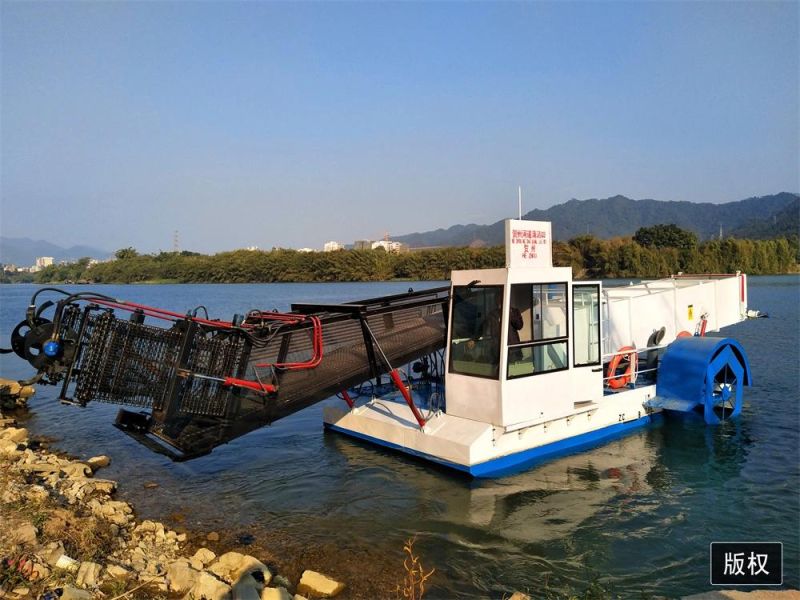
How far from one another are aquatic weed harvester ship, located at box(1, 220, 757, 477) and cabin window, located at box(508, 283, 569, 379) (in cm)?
2

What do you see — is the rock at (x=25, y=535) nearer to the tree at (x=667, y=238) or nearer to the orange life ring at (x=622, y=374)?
the orange life ring at (x=622, y=374)

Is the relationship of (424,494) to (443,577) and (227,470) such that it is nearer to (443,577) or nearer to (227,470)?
(443,577)

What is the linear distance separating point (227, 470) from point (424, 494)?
3.79 metres

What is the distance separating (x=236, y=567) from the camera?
251 inches

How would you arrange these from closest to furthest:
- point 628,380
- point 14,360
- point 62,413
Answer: point 628,380 < point 62,413 < point 14,360

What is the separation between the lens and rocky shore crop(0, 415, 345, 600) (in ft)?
17.6

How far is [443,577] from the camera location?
6559mm

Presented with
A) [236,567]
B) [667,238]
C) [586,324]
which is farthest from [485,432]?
[667,238]

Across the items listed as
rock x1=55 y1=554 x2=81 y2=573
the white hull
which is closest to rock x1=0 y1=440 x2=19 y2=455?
the white hull

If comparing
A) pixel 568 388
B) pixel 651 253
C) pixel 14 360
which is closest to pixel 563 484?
pixel 568 388

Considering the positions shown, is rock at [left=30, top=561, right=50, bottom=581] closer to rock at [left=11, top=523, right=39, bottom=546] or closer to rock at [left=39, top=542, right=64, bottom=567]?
rock at [left=39, top=542, right=64, bottom=567]

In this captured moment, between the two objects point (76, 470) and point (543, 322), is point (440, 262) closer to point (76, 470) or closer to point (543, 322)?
point (543, 322)

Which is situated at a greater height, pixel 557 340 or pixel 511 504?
pixel 557 340

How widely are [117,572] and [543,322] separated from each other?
6.89 metres
